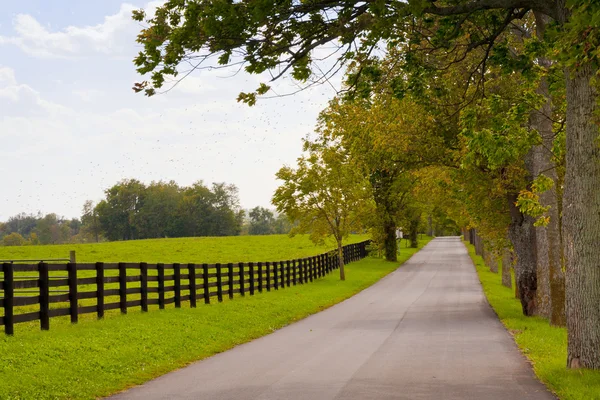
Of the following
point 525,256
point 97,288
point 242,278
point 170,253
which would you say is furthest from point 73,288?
point 170,253

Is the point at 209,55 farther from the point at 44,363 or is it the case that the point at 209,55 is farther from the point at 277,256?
the point at 277,256

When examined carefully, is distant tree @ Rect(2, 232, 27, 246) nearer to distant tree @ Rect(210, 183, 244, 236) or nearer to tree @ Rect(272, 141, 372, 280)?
distant tree @ Rect(210, 183, 244, 236)

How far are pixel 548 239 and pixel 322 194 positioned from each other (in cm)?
2122

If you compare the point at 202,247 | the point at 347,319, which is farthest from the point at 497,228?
the point at 202,247

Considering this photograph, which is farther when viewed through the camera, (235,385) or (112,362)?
(112,362)

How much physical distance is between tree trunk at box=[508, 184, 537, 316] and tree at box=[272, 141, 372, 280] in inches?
633

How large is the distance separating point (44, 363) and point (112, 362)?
1.23m

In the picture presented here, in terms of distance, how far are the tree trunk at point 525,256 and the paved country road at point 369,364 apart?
48.0 inches

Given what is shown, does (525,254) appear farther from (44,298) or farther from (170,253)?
(170,253)

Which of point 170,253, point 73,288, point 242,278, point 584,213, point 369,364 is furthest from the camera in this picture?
point 170,253

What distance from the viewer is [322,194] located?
128 feet

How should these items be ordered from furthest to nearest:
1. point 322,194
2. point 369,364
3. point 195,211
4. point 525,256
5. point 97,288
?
point 195,211 < point 322,194 < point 525,256 < point 97,288 < point 369,364

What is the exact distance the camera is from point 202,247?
67.8 m

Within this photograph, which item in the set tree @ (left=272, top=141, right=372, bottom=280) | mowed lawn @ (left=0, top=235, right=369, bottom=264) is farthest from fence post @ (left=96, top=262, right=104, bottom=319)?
mowed lawn @ (left=0, top=235, right=369, bottom=264)
